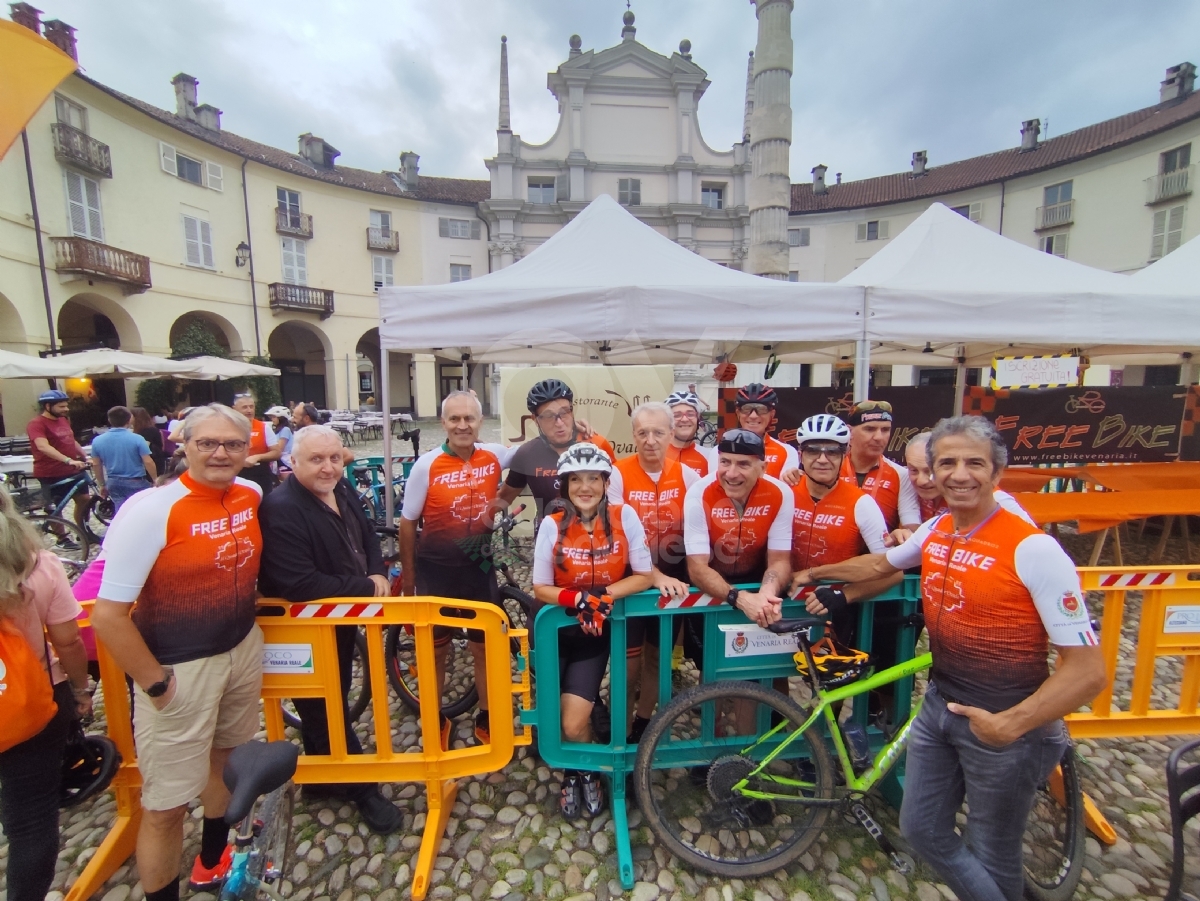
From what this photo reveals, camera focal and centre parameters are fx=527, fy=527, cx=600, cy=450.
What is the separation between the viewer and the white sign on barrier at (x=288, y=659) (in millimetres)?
2414

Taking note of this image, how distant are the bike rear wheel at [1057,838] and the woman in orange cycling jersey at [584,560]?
72.3 inches

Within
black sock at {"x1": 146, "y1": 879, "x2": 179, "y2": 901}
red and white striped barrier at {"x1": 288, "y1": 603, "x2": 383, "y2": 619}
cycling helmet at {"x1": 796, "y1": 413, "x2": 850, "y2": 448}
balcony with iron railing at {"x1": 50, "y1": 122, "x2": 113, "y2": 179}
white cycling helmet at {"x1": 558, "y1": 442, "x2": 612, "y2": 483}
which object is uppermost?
balcony with iron railing at {"x1": 50, "y1": 122, "x2": 113, "y2": 179}

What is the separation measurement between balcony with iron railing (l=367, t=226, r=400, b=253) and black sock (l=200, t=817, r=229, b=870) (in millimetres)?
32843

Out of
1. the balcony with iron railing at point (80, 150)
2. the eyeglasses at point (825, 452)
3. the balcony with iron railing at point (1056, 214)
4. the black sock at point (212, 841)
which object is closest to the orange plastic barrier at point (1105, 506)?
the eyeglasses at point (825, 452)

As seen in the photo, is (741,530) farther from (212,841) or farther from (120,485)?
(120,485)

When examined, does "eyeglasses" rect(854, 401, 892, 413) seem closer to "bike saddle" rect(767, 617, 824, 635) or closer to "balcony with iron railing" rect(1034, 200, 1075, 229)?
"bike saddle" rect(767, 617, 824, 635)

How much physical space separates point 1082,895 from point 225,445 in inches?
157

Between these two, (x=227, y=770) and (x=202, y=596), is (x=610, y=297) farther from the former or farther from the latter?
(x=227, y=770)

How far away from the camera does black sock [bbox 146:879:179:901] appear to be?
6.80 feet

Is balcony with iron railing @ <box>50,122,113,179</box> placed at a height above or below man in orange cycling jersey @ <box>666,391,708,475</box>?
above

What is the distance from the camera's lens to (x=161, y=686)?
1945 mm

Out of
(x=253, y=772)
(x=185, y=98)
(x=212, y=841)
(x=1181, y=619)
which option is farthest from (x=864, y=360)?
(x=185, y=98)

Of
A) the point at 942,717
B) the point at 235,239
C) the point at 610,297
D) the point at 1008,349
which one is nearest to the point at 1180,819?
the point at 942,717

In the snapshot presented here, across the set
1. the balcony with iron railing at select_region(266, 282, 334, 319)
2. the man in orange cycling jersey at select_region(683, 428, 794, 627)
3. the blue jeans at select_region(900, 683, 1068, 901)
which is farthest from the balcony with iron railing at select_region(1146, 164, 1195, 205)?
the balcony with iron railing at select_region(266, 282, 334, 319)
